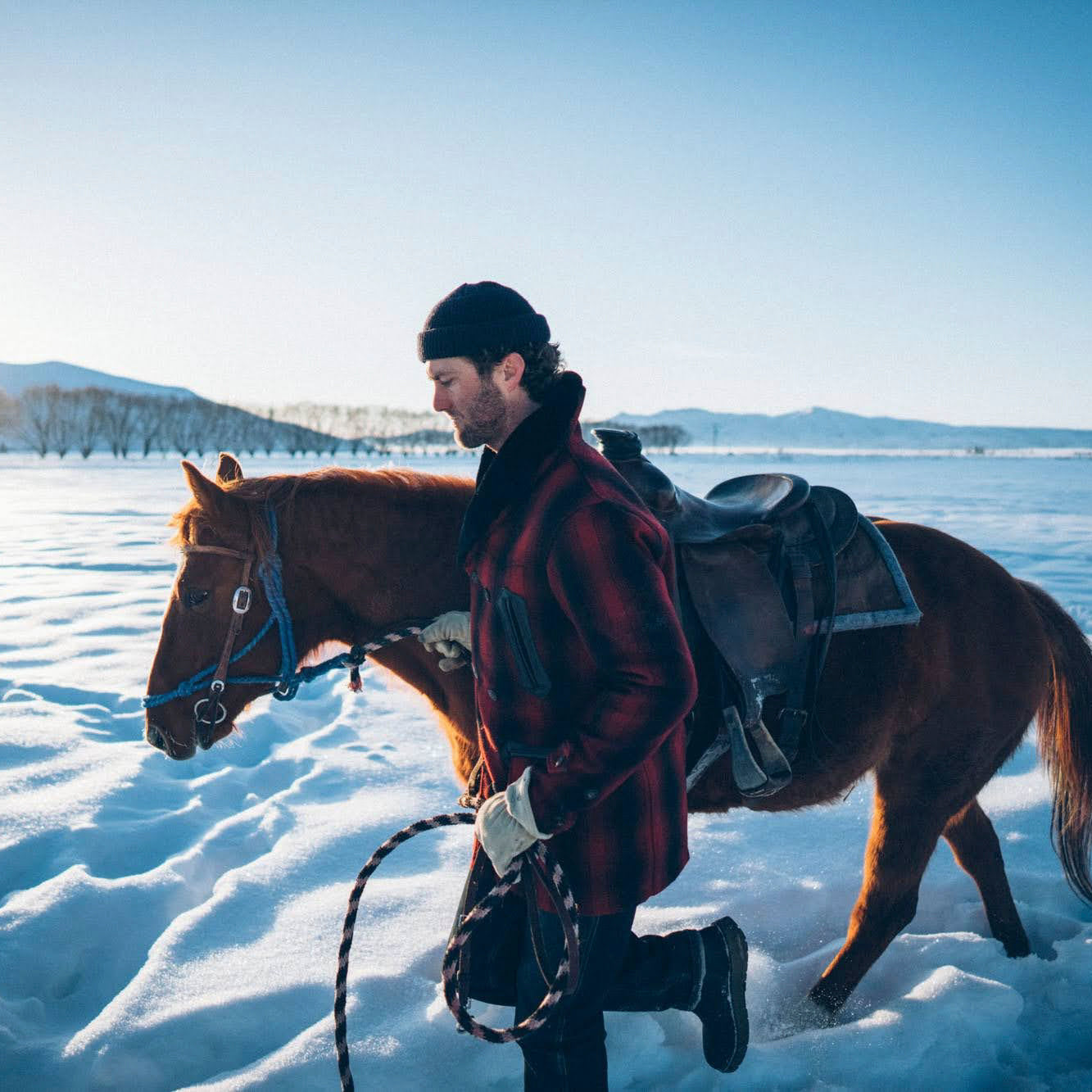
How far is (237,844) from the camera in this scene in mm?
3502

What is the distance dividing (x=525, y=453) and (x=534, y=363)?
0.21 m

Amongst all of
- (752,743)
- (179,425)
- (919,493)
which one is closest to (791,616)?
(752,743)

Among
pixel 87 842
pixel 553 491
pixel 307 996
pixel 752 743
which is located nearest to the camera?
pixel 553 491

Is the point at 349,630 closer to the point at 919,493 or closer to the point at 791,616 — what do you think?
the point at 791,616

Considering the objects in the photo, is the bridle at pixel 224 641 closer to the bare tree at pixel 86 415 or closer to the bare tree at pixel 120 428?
the bare tree at pixel 86 415

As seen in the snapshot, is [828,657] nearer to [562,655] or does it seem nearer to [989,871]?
[562,655]

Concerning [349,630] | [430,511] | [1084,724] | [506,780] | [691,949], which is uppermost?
[430,511]

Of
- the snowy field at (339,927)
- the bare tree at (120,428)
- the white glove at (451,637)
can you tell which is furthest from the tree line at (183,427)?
the white glove at (451,637)

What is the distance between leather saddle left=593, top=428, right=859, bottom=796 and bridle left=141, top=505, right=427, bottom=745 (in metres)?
0.78

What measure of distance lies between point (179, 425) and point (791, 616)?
101 m

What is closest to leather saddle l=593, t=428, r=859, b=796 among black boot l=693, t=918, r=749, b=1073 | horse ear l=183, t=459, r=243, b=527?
black boot l=693, t=918, r=749, b=1073

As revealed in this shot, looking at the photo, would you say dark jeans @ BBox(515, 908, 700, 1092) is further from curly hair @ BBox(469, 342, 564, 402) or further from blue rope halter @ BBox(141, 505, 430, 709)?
curly hair @ BBox(469, 342, 564, 402)

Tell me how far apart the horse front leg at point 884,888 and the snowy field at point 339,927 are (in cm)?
13

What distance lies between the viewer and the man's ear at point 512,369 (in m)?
1.51
